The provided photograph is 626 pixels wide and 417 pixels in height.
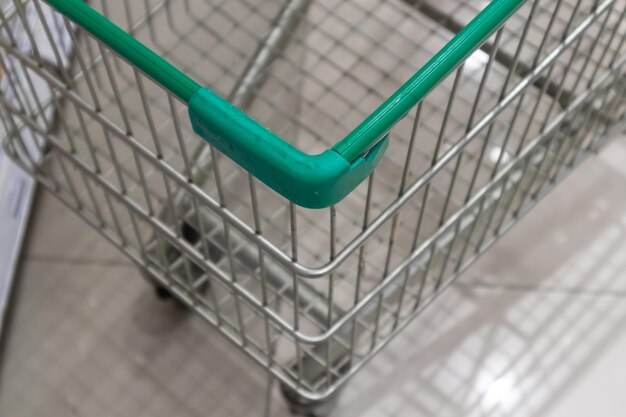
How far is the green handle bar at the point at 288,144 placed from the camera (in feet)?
1.80

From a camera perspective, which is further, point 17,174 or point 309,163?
point 17,174

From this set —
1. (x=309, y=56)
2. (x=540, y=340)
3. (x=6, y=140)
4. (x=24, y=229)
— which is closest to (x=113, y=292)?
(x=24, y=229)

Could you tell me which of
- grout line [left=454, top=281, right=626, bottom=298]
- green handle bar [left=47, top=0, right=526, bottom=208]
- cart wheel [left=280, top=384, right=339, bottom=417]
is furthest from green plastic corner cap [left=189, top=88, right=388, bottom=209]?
grout line [left=454, top=281, right=626, bottom=298]

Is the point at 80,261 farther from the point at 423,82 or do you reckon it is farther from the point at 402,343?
the point at 423,82

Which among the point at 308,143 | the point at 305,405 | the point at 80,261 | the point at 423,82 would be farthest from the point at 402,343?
the point at 423,82

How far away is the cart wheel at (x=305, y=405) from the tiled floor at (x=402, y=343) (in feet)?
0.10

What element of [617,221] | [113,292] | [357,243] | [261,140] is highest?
[261,140]

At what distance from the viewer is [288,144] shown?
0.56 metres

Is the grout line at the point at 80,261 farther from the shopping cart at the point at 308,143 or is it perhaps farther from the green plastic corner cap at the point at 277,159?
the green plastic corner cap at the point at 277,159

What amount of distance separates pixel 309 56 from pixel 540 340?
49 cm

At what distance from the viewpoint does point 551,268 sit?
1163mm

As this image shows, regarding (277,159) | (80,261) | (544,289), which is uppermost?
(277,159)

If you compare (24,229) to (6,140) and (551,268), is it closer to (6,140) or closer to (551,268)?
(6,140)

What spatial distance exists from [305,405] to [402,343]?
0.53 ft
